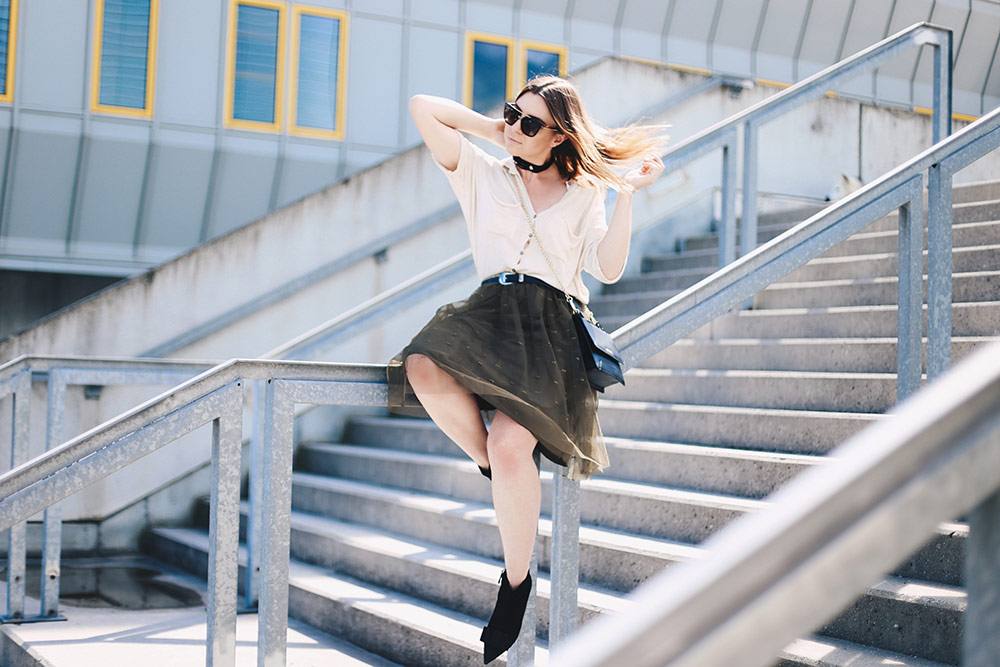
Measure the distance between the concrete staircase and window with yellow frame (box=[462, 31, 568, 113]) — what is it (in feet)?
A: 26.3

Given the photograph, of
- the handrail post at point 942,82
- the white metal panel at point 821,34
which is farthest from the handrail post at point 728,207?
the white metal panel at point 821,34

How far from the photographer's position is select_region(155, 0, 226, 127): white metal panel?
11445 mm

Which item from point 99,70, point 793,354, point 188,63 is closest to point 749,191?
point 793,354

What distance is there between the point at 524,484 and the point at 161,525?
4098mm

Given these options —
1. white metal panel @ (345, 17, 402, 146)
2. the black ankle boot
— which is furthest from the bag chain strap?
white metal panel @ (345, 17, 402, 146)

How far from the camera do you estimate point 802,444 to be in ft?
12.5

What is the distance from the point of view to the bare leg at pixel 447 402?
2.49 m

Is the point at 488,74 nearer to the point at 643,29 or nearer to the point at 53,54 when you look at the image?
the point at 643,29

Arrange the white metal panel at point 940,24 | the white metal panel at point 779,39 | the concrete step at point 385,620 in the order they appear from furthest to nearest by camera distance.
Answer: the white metal panel at point 940,24 < the white metal panel at point 779,39 < the concrete step at point 385,620

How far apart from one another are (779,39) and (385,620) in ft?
43.8

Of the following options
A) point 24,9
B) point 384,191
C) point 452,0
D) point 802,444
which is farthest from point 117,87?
point 802,444

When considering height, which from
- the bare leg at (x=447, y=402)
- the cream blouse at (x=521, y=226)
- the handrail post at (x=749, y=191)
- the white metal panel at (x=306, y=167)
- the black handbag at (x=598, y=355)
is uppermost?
the white metal panel at (x=306, y=167)

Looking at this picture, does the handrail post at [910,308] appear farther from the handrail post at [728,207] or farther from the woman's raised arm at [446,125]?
the handrail post at [728,207]

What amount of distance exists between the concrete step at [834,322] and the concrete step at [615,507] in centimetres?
124
